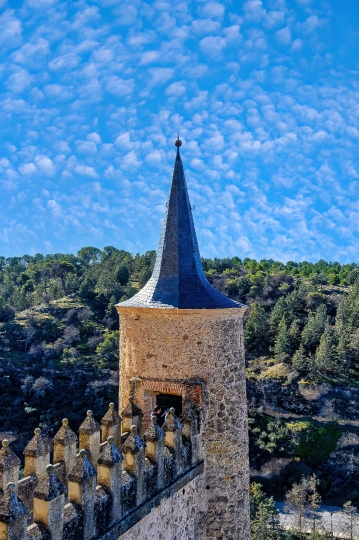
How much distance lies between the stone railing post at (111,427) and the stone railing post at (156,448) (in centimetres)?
71

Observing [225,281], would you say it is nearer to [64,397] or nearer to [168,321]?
[64,397]

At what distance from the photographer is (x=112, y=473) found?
18.3ft

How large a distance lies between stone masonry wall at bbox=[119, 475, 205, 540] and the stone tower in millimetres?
66

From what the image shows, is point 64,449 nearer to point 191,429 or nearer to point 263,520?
point 191,429

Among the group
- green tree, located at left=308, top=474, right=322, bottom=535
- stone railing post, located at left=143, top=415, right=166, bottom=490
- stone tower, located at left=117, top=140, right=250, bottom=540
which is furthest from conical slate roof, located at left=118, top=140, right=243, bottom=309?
green tree, located at left=308, top=474, right=322, bottom=535

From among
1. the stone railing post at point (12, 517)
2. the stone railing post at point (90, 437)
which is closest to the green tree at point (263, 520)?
the stone railing post at point (90, 437)

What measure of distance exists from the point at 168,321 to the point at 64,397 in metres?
35.0

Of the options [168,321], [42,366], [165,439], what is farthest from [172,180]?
[42,366]

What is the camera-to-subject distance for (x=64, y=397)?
40062 millimetres

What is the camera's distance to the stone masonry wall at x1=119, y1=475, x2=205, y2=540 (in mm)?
6195

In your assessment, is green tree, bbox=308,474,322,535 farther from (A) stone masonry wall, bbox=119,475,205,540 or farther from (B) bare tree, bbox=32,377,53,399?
(A) stone masonry wall, bbox=119,475,205,540

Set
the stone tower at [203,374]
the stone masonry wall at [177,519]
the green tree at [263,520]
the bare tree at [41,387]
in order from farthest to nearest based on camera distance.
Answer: the bare tree at [41,387] < the green tree at [263,520] < the stone tower at [203,374] < the stone masonry wall at [177,519]

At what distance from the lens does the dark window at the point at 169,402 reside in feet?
27.1

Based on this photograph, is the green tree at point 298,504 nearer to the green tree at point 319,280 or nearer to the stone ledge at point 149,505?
the stone ledge at point 149,505
